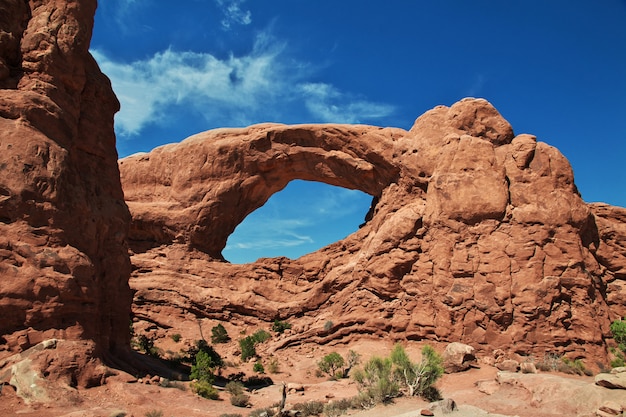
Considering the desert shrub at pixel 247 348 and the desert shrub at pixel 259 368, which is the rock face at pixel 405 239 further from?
the desert shrub at pixel 259 368

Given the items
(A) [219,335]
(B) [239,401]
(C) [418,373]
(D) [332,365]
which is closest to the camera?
(C) [418,373]

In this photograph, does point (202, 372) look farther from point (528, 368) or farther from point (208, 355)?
point (528, 368)

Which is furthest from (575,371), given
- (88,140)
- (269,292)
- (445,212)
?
(88,140)

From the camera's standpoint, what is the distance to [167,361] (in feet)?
63.7

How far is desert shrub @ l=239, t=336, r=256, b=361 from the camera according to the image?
2246 centimetres

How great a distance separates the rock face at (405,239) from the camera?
2002 cm

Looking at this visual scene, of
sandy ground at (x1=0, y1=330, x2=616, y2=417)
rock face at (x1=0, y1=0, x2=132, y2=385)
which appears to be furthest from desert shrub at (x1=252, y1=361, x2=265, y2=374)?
rock face at (x1=0, y1=0, x2=132, y2=385)

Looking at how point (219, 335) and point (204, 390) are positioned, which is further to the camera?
point (219, 335)

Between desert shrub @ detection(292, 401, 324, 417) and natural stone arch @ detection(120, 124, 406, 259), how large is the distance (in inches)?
589

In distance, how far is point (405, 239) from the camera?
2291cm

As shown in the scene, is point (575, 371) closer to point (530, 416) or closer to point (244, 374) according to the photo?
point (530, 416)

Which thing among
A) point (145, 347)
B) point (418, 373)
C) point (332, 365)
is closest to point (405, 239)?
point (332, 365)

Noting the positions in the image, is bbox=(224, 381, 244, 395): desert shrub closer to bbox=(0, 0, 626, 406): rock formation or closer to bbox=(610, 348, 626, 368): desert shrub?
bbox=(0, 0, 626, 406): rock formation

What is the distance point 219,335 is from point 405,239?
10586 millimetres
